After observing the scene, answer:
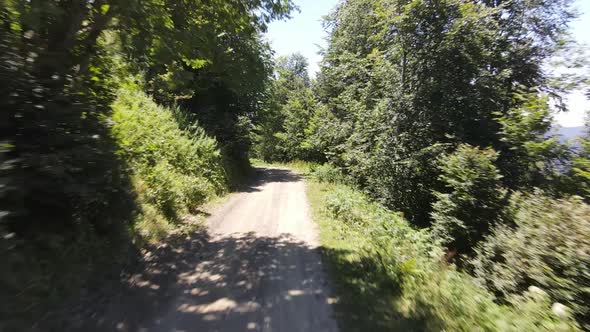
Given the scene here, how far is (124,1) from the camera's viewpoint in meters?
4.74

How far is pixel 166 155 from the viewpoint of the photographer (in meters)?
11.1

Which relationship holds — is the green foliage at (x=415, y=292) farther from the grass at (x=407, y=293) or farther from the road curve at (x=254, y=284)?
the road curve at (x=254, y=284)

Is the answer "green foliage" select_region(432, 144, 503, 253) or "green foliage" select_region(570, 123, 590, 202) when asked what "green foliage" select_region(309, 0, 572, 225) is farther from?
"green foliage" select_region(432, 144, 503, 253)

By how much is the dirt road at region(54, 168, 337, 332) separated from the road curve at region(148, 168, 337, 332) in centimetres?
1

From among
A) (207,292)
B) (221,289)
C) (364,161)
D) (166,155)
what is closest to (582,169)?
(364,161)

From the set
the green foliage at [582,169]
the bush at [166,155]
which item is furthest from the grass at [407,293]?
the bush at [166,155]

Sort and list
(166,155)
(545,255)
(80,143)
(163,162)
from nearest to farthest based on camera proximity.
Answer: (80,143), (545,255), (163,162), (166,155)

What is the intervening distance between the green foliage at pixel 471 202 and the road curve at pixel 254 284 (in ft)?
14.0

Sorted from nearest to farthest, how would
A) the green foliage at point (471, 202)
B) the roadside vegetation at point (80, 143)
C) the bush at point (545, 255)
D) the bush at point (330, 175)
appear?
1. the roadside vegetation at point (80, 143)
2. the bush at point (545, 255)
3. the green foliage at point (471, 202)
4. the bush at point (330, 175)

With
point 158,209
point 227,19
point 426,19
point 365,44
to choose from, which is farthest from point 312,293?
point 365,44

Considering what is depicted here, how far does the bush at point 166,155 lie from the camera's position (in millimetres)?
8734

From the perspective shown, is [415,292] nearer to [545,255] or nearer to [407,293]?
[407,293]

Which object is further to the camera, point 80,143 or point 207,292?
point 207,292

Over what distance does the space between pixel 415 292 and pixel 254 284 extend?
287cm
